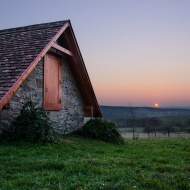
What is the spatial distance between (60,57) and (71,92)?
194cm

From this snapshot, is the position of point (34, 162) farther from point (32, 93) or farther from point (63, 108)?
point (63, 108)

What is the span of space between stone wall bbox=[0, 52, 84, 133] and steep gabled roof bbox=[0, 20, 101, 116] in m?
0.51

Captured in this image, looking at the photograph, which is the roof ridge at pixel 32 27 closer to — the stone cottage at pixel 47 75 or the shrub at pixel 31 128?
the stone cottage at pixel 47 75

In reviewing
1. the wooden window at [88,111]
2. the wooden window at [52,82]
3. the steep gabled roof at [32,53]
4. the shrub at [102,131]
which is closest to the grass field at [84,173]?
the steep gabled roof at [32,53]

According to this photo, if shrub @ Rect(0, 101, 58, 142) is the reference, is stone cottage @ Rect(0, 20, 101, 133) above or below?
above

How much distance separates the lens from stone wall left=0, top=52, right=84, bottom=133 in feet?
29.3

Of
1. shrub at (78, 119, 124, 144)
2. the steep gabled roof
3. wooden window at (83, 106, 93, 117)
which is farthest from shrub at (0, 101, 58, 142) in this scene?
wooden window at (83, 106, 93, 117)

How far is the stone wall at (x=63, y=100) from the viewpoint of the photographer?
8.94 metres

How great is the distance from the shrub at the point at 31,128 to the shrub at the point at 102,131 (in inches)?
142

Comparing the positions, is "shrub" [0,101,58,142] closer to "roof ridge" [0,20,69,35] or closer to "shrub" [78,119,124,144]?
"shrub" [78,119,124,144]

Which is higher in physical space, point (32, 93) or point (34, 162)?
point (32, 93)

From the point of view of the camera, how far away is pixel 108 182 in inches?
176

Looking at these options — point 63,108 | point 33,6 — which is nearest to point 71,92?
point 63,108

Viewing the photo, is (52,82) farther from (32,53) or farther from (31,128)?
(31,128)
